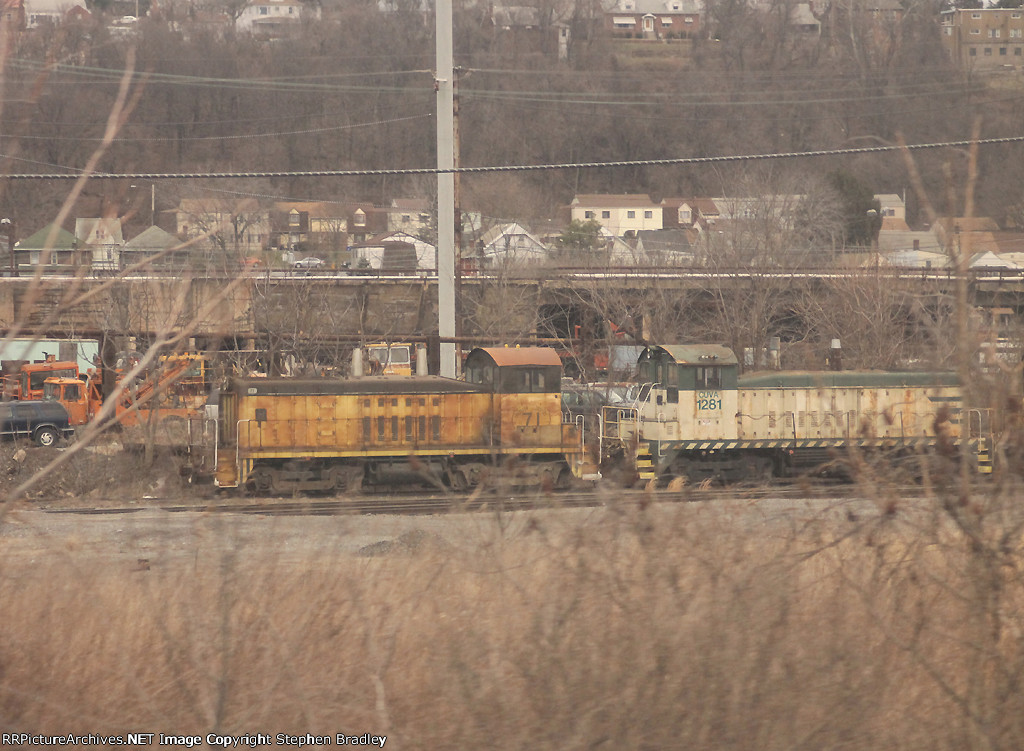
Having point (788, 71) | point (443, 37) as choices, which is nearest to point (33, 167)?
point (443, 37)

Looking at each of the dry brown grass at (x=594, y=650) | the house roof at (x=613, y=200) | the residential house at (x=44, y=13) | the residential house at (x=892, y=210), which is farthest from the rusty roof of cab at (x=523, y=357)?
the house roof at (x=613, y=200)

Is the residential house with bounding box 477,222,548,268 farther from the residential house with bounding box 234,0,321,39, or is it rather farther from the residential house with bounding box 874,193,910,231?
the residential house with bounding box 874,193,910,231

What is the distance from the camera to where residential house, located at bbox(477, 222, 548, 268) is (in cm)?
4264

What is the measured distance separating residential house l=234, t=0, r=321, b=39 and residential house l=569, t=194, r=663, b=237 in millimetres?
37751

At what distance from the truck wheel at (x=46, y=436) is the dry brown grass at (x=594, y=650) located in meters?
21.7

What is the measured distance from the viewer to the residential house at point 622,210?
100 meters

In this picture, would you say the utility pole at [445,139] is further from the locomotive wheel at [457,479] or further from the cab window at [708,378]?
the cab window at [708,378]

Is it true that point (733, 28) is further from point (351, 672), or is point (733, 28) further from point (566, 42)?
point (351, 672)

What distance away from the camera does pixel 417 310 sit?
128ft

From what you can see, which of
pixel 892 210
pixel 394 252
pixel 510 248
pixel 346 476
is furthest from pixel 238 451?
pixel 892 210

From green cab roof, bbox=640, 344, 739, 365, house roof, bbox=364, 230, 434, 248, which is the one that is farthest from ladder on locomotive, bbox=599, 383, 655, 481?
house roof, bbox=364, 230, 434, 248

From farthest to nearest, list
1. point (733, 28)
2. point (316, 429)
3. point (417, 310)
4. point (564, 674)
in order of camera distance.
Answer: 1. point (733, 28)
2. point (417, 310)
3. point (316, 429)
4. point (564, 674)

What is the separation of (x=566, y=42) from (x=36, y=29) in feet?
451

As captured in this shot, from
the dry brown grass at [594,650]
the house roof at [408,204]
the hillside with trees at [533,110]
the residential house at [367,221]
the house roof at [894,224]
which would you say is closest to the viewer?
the dry brown grass at [594,650]
